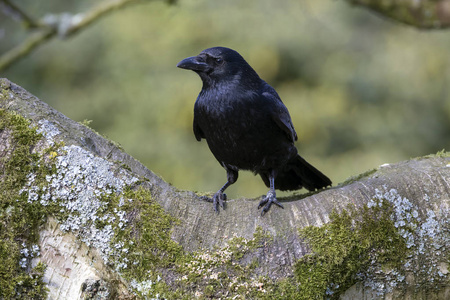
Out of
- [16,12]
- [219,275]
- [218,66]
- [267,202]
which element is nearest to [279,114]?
[218,66]

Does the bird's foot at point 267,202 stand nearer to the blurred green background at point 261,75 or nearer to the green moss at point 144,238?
the green moss at point 144,238

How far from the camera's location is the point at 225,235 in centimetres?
250

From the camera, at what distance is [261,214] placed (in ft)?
8.59

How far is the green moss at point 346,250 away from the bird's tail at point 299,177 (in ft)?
5.11

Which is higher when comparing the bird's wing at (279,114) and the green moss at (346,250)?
the bird's wing at (279,114)

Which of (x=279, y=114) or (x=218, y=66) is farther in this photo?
(x=218, y=66)

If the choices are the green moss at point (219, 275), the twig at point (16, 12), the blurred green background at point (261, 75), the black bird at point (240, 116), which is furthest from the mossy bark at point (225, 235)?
the blurred green background at point (261, 75)

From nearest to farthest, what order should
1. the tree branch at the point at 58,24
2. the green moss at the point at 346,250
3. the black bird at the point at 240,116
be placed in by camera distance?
the green moss at the point at 346,250 < the black bird at the point at 240,116 < the tree branch at the point at 58,24

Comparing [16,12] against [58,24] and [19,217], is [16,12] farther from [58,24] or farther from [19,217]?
[19,217]

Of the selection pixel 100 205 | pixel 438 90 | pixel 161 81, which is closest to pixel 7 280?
pixel 100 205

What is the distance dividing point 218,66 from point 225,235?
71.1 inches

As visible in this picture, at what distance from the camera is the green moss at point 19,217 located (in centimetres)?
228

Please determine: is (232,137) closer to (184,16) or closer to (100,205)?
(100,205)

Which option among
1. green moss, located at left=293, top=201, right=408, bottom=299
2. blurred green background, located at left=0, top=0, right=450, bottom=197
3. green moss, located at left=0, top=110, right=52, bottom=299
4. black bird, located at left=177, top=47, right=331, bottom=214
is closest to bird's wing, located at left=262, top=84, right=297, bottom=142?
black bird, located at left=177, top=47, right=331, bottom=214
